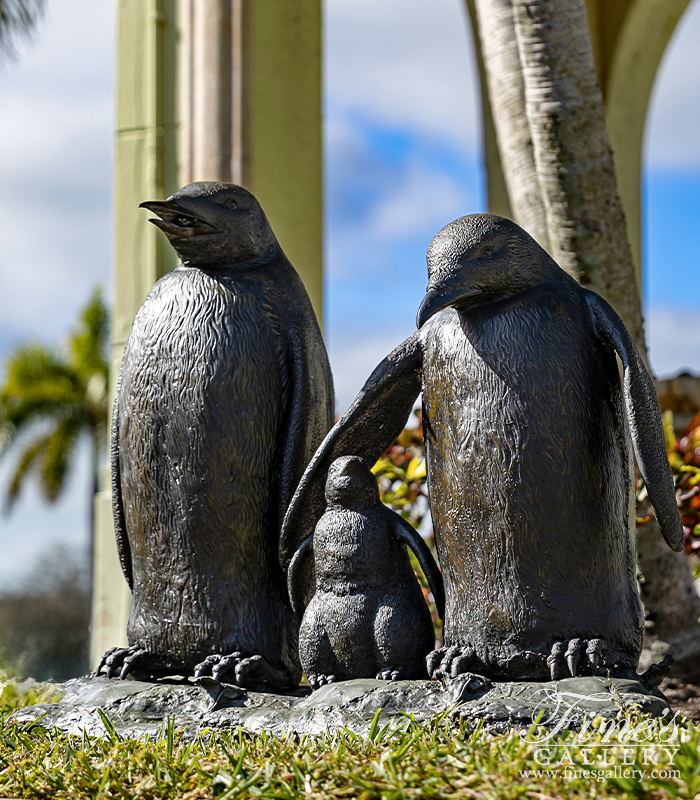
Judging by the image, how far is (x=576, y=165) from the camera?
11.8 feet

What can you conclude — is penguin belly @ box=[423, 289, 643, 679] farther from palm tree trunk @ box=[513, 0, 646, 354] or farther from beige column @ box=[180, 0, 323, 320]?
beige column @ box=[180, 0, 323, 320]

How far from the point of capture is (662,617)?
13.7ft

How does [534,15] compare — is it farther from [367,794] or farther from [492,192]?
[492,192]

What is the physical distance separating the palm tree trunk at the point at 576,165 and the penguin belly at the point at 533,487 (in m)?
1.14

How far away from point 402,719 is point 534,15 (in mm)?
2541

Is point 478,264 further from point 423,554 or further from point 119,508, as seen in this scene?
point 119,508

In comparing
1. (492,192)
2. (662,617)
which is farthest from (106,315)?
(662,617)

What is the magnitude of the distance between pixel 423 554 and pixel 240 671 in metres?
0.62

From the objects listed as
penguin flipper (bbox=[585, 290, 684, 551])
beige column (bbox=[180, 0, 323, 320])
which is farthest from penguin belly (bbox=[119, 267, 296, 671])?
beige column (bbox=[180, 0, 323, 320])

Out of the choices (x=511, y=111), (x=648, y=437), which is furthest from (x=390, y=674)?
(x=511, y=111)

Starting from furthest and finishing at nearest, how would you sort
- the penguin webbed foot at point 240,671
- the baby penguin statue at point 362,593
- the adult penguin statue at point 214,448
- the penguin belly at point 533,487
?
the adult penguin statue at point 214,448 → the penguin webbed foot at point 240,671 → the baby penguin statue at point 362,593 → the penguin belly at point 533,487

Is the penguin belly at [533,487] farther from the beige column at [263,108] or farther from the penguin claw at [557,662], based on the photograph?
the beige column at [263,108]

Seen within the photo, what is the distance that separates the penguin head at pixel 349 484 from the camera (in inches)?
107

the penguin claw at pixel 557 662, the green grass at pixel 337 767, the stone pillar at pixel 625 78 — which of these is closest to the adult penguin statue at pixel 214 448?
the green grass at pixel 337 767
